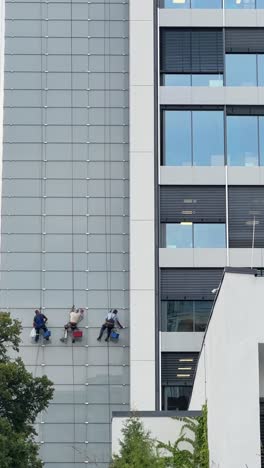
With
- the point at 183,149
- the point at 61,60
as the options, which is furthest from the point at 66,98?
the point at 183,149

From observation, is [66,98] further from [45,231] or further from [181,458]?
[181,458]

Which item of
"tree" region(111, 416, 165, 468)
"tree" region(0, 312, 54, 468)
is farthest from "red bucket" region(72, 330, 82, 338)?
"tree" region(111, 416, 165, 468)

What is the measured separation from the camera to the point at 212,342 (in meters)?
29.8

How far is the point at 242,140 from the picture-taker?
5628 centimetres

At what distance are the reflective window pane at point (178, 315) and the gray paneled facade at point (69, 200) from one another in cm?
176

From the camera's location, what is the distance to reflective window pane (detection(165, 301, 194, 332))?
179ft

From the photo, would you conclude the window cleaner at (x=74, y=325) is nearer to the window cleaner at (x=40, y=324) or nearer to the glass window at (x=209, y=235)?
the window cleaner at (x=40, y=324)

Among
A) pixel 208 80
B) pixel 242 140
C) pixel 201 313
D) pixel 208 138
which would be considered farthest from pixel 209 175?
pixel 201 313

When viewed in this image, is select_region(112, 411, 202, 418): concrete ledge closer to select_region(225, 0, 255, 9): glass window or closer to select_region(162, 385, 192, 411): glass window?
select_region(162, 385, 192, 411): glass window

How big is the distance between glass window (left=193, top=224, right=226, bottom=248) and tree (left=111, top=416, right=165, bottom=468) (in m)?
19.3

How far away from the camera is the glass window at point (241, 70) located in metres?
56.9

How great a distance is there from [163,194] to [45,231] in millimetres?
5146

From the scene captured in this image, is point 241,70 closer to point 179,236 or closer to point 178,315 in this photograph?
point 179,236

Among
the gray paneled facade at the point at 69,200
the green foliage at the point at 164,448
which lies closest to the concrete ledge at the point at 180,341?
the gray paneled facade at the point at 69,200
